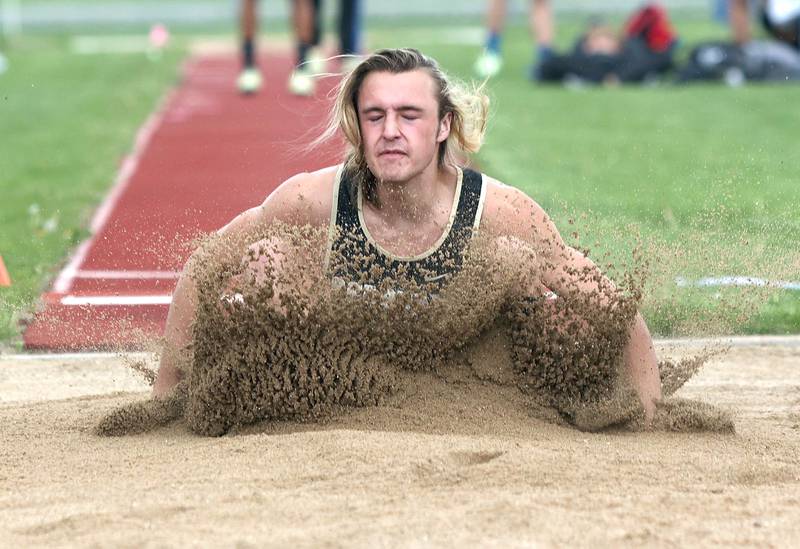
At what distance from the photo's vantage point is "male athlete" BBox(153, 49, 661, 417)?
442 cm

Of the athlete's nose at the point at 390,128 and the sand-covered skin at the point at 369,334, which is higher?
the athlete's nose at the point at 390,128

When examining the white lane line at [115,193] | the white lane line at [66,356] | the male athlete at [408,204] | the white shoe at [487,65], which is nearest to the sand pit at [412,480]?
the male athlete at [408,204]

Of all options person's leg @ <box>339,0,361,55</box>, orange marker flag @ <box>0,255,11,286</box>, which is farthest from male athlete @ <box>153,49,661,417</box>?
person's leg @ <box>339,0,361,55</box>

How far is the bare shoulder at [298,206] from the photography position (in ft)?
14.8

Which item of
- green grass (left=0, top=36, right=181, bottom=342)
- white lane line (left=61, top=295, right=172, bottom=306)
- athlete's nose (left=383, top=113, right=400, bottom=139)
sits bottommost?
green grass (left=0, top=36, right=181, bottom=342)

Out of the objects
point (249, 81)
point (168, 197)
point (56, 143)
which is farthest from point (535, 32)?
point (168, 197)

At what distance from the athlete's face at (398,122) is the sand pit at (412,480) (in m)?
0.65

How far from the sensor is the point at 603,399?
445cm

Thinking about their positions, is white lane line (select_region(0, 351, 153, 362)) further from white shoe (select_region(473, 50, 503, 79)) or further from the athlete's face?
white shoe (select_region(473, 50, 503, 79))

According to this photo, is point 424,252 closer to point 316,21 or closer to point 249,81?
point 249,81

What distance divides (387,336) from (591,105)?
30.1ft

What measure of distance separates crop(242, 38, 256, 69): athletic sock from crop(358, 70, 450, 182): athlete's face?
8.87 m

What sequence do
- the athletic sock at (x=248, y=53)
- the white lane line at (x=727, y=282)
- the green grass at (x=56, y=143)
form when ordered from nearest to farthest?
the white lane line at (x=727, y=282) < the green grass at (x=56, y=143) < the athletic sock at (x=248, y=53)

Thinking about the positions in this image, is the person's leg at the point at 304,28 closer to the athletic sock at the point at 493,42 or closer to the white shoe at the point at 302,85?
the white shoe at the point at 302,85
